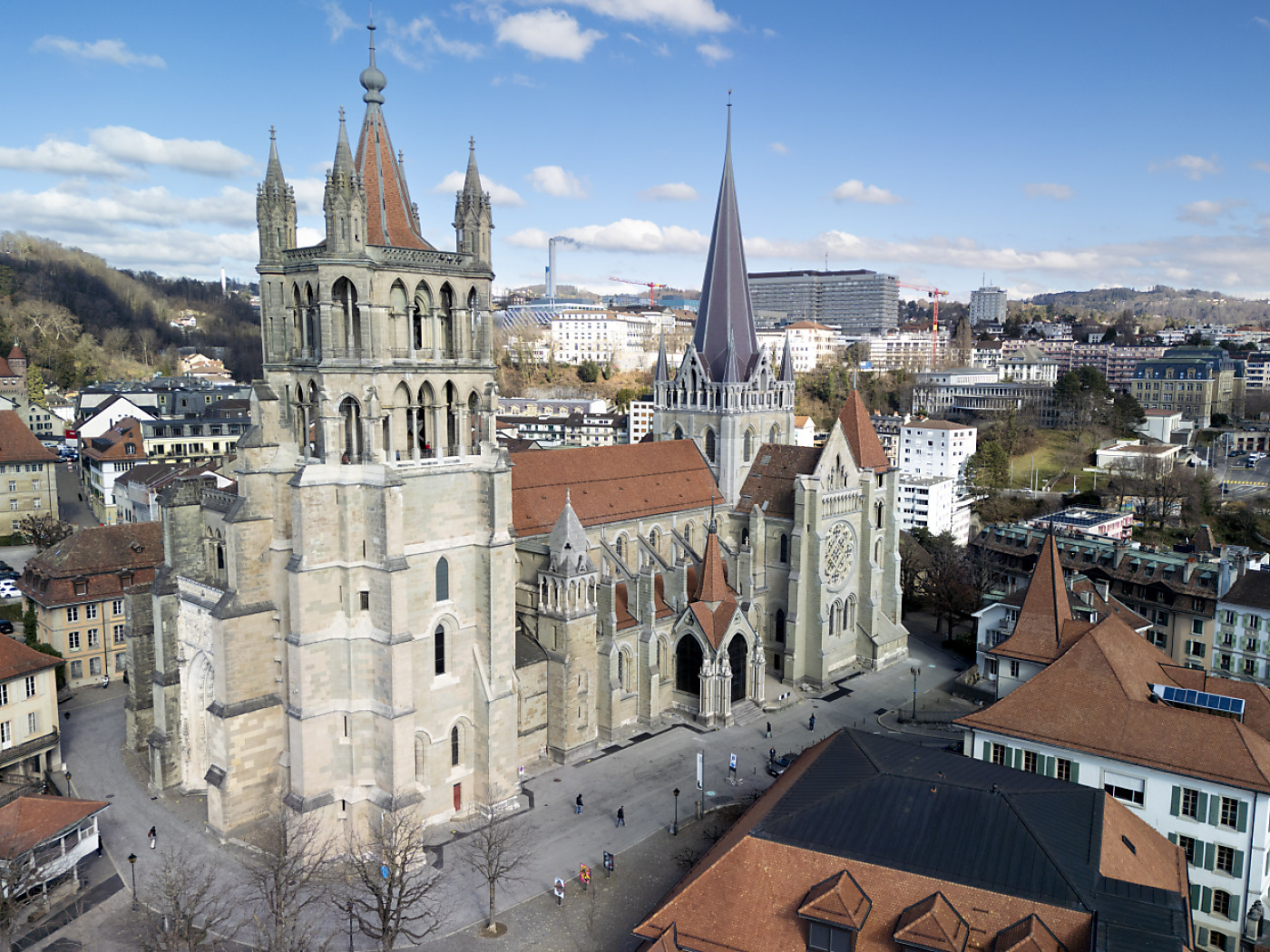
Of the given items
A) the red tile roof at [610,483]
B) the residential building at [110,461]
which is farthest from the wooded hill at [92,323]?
the red tile roof at [610,483]

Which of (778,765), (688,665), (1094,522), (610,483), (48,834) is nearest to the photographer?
(48,834)

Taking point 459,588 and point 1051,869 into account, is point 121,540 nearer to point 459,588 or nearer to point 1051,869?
point 459,588

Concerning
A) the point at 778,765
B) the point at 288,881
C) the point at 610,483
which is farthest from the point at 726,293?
the point at 288,881

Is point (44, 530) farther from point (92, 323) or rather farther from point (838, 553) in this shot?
point (92, 323)

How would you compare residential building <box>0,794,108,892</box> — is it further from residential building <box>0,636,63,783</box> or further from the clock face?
the clock face

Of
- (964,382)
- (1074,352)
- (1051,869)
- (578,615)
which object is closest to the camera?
(1051,869)

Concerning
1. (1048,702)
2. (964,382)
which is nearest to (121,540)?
(1048,702)

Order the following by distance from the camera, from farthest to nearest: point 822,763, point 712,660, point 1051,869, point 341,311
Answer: point 712,660
point 341,311
point 822,763
point 1051,869
